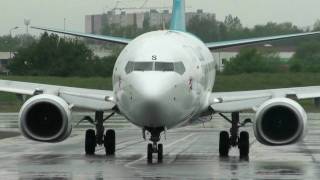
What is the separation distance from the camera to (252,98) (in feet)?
74.7

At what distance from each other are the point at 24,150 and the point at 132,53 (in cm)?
641

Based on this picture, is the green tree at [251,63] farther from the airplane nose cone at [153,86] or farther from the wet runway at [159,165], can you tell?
the airplane nose cone at [153,86]

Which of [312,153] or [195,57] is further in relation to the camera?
[312,153]

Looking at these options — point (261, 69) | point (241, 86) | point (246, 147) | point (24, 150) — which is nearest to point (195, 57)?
point (246, 147)

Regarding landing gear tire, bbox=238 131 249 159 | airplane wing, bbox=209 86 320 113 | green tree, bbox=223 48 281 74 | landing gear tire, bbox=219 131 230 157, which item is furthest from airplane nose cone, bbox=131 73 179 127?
green tree, bbox=223 48 281 74

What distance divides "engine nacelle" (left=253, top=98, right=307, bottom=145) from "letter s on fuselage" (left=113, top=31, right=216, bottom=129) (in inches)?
64.8

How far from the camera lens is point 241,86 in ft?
186

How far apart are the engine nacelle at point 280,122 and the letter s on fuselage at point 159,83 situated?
165 cm

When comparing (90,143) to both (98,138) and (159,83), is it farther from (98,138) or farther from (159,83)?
(159,83)

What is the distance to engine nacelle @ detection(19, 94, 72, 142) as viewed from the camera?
21.0 meters

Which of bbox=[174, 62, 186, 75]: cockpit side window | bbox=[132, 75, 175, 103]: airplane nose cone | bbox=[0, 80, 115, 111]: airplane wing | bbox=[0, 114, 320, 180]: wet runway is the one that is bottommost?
bbox=[0, 114, 320, 180]: wet runway

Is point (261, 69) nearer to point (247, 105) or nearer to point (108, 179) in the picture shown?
point (247, 105)

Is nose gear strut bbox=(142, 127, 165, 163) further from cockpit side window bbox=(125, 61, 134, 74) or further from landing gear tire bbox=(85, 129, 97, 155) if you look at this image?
landing gear tire bbox=(85, 129, 97, 155)

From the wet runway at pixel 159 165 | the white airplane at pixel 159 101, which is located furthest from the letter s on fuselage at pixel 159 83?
the wet runway at pixel 159 165
